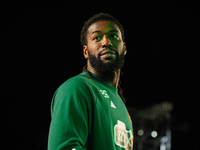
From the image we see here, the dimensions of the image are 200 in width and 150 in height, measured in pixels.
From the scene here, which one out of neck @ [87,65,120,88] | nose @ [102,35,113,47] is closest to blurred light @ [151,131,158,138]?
neck @ [87,65,120,88]

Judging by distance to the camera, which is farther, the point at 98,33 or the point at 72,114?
the point at 98,33

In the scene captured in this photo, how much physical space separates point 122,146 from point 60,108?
0.58m

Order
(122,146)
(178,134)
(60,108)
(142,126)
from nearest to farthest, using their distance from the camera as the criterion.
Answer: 1. (60,108)
2. (122,146)
3. (178,134)
4. (142,126)

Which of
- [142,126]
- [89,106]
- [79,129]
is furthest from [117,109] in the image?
[142,126]

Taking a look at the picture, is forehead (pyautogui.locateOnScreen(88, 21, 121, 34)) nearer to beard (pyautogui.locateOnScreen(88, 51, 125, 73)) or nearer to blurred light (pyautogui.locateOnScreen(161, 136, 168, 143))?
beard (pyautogui.locateOnScreen(88, 51, 125, 73))

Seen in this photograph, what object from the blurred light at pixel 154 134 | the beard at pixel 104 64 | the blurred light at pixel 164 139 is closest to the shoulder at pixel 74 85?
the beard at pixel 104 64

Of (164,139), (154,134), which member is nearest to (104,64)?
(154,134)

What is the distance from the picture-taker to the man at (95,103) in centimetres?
153

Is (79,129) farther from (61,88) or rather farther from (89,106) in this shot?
(61,88)

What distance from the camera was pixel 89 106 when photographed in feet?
5.51

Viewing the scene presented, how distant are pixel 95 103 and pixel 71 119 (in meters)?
0.26

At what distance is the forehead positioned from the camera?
85.7 inches

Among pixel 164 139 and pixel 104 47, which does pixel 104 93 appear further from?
pixel 164 139

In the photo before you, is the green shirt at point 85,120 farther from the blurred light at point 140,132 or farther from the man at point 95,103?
the blurred light at point 140,132
